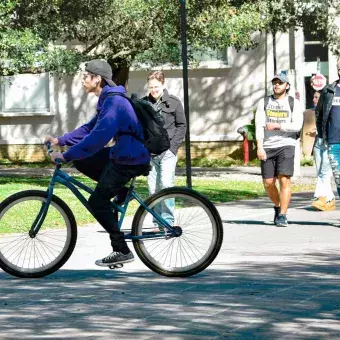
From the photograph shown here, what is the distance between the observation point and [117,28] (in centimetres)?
2581

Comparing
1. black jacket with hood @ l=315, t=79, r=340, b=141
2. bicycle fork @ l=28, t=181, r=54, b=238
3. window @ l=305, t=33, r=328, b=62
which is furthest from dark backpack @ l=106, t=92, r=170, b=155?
window @ l=305, t=33, r=328, b=62

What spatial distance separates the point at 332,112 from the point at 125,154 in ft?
16.3

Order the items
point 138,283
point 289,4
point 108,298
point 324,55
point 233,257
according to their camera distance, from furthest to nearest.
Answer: point 324,55 → point 289,4 → point 233,257 → point 138,283 → point 108,298

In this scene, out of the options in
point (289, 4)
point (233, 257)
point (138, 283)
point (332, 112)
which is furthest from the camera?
point (289, 4)

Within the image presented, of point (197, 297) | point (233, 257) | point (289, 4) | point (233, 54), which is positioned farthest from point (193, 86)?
point (197, 297)

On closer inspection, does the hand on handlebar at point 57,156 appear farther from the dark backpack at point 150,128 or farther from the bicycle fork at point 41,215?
the dark backpack at point 150,128

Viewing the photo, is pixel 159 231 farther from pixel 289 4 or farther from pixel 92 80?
pixel 289 4

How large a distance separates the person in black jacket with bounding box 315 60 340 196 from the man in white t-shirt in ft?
1.19

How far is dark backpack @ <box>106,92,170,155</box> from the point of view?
1101 centimetres

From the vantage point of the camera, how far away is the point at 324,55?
35.2 metres

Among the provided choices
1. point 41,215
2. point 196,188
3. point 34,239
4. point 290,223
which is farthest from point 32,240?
point 196,188

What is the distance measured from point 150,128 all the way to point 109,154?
410 millimetres

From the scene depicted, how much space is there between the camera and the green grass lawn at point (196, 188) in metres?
21.2

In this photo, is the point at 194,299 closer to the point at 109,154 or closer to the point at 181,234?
the point at 181,234
